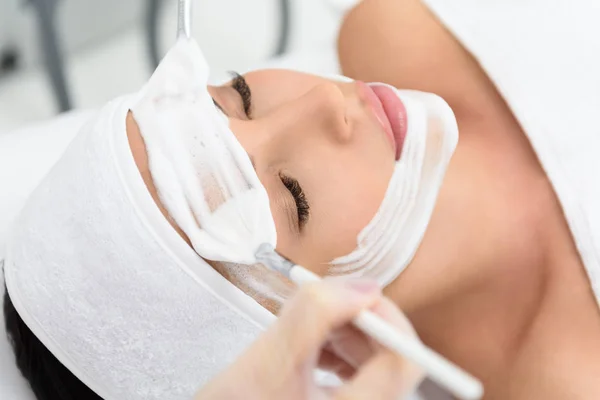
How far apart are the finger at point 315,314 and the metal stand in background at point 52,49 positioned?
110 centimetres

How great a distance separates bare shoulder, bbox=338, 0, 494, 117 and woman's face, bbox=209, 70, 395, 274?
11.3 inches

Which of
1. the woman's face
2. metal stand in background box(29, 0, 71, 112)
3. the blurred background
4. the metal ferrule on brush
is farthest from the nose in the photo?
metal stand in background box(29, 0, 71, 112)

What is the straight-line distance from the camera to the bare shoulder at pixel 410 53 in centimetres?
108

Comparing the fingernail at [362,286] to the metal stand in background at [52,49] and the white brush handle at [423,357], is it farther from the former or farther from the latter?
the metal stand in background at [52,49]

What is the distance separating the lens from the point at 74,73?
174cm

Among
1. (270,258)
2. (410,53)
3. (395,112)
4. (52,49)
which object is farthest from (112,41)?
(270,258)

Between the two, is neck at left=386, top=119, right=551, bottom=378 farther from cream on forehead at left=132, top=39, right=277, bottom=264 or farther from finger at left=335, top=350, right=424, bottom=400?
finger at left=335, top=350, right=424, bottom=400

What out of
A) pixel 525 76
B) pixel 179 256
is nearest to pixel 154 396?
pixel 179 256

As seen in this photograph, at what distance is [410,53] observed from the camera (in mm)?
1135

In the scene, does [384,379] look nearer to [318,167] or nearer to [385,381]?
[385,381]

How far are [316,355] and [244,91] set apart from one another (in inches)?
19.6

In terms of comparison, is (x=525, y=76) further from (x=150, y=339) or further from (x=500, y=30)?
(x=150, y=339)

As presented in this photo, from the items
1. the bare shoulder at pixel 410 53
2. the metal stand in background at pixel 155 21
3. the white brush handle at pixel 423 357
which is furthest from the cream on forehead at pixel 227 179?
the metal stand in background at pixel 155 21

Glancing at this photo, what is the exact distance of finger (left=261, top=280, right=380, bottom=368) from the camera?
50 cm
